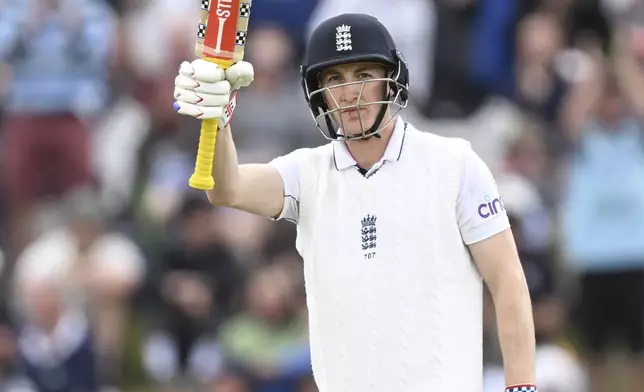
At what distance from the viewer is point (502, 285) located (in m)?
4.83

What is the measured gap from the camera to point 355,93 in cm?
488

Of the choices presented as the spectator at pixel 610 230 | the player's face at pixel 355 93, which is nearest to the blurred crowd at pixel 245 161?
the spectator at pixel 610 230

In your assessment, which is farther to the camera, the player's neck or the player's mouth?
the player's neck

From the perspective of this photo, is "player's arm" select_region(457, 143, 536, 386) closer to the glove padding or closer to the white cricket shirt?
the white cricket shirt

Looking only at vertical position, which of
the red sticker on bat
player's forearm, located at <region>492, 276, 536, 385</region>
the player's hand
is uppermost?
the red sticker on bat

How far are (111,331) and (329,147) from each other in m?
4.88

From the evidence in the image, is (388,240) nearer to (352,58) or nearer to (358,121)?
(358,121)

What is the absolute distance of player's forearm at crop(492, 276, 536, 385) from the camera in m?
4.78

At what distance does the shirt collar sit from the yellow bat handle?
61 centimetres

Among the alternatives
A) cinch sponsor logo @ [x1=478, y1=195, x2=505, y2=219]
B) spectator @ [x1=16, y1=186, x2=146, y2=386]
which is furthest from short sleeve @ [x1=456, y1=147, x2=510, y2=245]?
spectator @ [x1=16, y1=186, x2=146, y2=386]

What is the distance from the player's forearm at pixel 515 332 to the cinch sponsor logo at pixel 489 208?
24 centimetres

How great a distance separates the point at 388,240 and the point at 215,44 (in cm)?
95

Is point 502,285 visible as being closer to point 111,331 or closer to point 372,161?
point 372,161

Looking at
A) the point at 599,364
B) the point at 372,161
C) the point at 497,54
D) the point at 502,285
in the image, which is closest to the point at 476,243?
the point at 502,285
